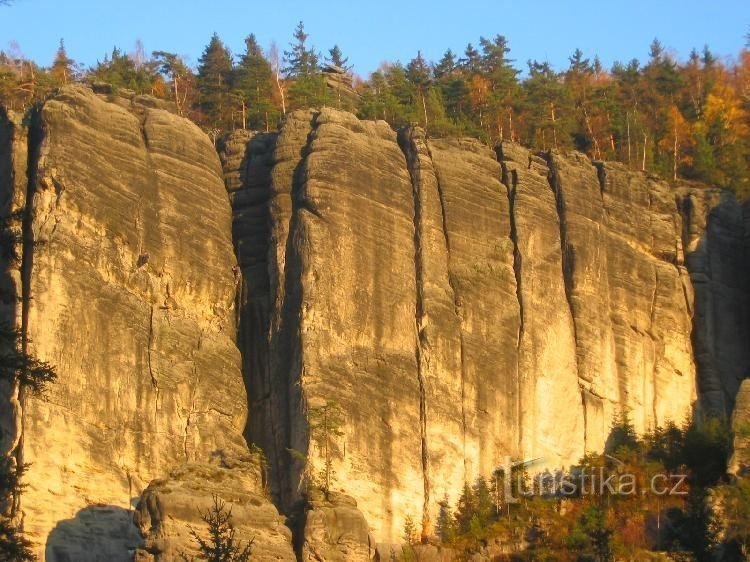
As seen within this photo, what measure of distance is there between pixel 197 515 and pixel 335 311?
11.8 meters

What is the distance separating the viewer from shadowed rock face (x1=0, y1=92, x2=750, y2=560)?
46125 millimetres

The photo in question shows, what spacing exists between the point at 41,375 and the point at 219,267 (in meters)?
23.2

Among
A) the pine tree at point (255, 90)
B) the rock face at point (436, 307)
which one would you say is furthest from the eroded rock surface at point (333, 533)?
the pine tree at point (255, 90)

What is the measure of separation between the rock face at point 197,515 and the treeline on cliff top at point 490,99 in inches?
881

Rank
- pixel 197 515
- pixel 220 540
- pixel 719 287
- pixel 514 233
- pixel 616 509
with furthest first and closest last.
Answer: pixel 719 287 → pixel 514 233 → pixel 616 509 → pixel 197 515 → pixel 220 540

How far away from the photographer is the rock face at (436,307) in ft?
159

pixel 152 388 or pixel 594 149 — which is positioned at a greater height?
pixel 594 149

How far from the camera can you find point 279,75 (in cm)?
7700

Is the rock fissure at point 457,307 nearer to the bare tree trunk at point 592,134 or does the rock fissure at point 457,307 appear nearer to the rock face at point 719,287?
the rock face at point 719,287

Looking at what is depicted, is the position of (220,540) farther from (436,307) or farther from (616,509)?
(436,307)

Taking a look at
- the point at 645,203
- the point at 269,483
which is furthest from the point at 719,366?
the point at 269,483

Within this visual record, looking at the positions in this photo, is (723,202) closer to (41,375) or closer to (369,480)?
(369,480)

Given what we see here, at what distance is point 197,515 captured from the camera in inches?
1510

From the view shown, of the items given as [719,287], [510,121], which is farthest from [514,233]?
[510,121]
